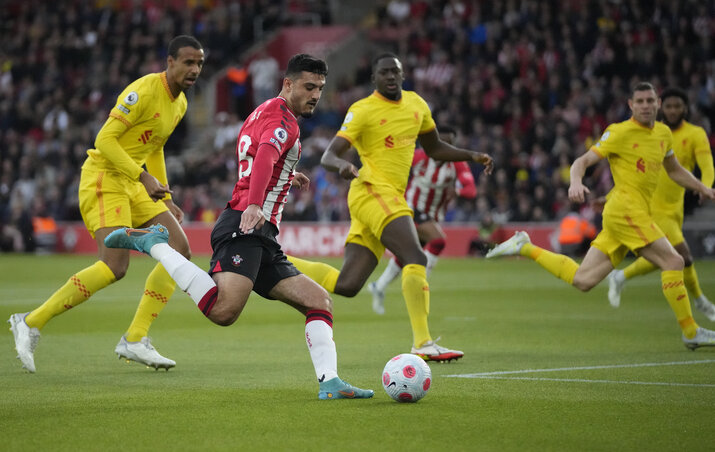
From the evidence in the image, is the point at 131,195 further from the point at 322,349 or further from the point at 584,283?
the point at 584,283

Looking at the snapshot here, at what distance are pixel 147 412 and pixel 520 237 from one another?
573 cm

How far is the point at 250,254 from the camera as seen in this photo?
6.96 m

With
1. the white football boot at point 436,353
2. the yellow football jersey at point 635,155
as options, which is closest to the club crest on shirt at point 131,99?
the white football boot at point 436,353

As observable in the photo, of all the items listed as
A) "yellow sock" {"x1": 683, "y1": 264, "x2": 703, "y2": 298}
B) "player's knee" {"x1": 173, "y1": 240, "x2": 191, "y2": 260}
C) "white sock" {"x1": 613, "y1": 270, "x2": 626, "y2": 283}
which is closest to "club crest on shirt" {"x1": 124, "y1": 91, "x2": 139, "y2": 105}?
"player's knee" {"x1": 173, "y1": 240, "x2": 191, "y2": 260}

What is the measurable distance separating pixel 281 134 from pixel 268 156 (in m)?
0.19

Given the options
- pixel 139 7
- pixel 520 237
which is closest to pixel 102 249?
pixel 520 237

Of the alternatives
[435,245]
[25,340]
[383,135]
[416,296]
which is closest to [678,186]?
[383,135]

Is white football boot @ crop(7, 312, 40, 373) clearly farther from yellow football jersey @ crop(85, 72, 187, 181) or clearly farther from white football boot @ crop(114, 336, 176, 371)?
yellow football jersey @ crop(85, 72, 187, 181)

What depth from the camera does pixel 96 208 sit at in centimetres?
898

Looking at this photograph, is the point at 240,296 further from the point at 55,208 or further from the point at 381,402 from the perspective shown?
the point at 55,208

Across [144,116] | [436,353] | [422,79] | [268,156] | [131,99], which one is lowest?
[436,353]

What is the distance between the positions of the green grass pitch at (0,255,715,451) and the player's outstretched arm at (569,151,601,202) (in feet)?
4.51

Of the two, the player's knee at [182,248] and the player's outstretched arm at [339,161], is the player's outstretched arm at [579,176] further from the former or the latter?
the player's knee at [182,248]

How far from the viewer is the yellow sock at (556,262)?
10875 mm
